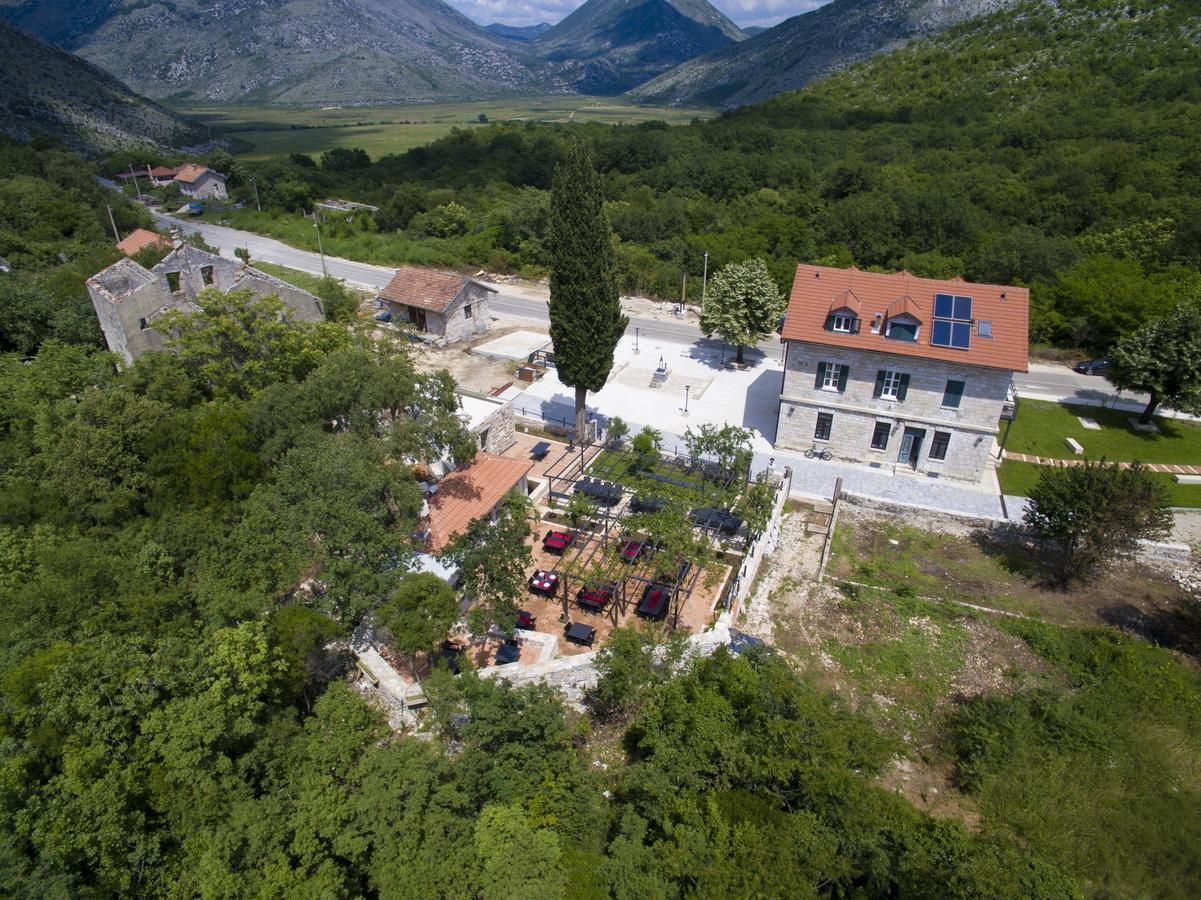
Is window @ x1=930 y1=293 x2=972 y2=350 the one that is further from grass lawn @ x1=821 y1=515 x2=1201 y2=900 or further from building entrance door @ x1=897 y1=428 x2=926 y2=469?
grass lawn @ x1=821 y1=515 x2=1201 y2=900

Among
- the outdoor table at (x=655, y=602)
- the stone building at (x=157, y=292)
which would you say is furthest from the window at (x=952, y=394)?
the stone building at (x=157, y=292)

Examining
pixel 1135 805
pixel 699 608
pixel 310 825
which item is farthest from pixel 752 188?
pixel 310 825

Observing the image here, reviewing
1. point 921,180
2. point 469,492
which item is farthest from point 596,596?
point 921,180

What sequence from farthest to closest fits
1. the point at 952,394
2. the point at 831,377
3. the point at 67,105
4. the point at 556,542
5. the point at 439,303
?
the point at 67,105 < the point at 439,303 < the point at 831,377 < the point at 952,394 < the point at 556,542

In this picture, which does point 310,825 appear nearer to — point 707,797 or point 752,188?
point 707,797

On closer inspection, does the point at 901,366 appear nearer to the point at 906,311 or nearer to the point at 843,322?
the point at 906,311

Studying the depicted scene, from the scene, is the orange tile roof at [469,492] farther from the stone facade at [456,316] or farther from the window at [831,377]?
the stone facade at [456,316]
